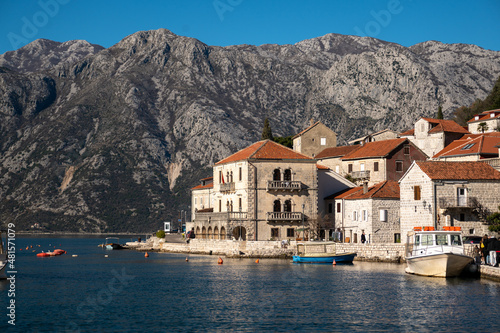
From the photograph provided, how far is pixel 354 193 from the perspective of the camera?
81250 millimetres

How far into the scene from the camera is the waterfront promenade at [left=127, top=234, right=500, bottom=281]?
6519 centimetres

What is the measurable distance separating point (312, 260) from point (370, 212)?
10779 millimetres

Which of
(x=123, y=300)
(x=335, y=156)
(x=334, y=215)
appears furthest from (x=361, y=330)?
(x=335, y=156)

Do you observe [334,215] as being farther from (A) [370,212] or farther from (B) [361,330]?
(B) [361,330]

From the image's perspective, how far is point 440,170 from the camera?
64000 millimetres

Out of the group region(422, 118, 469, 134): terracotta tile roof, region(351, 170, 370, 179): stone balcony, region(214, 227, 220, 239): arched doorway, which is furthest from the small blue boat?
region(422, 118, 469, 134): terracotta tile roof

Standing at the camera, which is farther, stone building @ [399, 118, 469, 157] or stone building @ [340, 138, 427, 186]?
stone building @ [399, 118, 469, 157]

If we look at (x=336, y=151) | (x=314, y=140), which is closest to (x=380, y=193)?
(x=336, y=151)

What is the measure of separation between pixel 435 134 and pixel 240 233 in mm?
42392

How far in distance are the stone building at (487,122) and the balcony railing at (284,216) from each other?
42400 mm

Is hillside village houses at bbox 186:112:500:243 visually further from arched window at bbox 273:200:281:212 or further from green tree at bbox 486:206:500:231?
green tree at bbox 486:206:500:231

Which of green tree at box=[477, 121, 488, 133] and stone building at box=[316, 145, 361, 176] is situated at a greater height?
green tree at box=[477, 121, 488, 133]

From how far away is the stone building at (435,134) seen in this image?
106 meters

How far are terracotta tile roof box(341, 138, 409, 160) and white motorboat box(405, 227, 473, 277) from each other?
42121 millimetres
